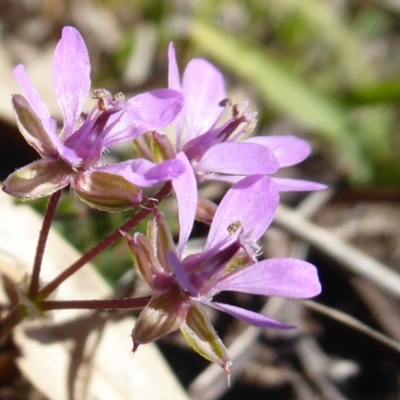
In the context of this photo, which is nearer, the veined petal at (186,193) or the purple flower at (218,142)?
the veined petal at (186,193)

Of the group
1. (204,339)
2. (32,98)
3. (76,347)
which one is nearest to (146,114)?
(32,98)

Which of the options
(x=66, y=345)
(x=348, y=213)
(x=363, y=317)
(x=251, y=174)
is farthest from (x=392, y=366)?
(x=251, y=174)

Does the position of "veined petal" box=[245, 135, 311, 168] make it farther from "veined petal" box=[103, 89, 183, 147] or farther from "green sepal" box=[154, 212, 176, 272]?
"green sepal" box=[154, 212, 176, 272]

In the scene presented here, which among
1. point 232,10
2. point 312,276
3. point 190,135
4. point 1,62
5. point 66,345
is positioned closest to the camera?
point 312,276

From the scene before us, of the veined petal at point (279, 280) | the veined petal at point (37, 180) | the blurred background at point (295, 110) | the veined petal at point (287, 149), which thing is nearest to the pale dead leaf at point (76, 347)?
the blurred background at point (295, 110)

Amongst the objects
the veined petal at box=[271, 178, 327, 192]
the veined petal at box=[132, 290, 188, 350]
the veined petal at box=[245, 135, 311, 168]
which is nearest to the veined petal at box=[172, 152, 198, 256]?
the veined petal at box=[132, 290, 188, 350]

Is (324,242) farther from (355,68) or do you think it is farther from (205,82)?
(355,68)

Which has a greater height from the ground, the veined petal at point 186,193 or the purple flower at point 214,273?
the veined petal at point 186,193

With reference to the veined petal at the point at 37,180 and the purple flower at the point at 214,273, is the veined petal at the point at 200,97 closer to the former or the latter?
the purple flower at the point at 214,273
